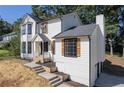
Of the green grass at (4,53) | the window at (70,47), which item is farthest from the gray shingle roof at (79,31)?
the green grass at (4,53)

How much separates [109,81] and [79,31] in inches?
85.1

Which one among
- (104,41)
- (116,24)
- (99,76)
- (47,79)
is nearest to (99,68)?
(99,76)

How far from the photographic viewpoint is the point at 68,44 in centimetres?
765

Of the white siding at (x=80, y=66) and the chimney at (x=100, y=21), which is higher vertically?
the chimney at (x=100, y=21)

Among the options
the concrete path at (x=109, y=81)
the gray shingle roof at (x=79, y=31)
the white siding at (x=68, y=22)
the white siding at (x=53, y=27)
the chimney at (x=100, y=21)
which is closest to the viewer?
the concrete path at (x=109, y=81)

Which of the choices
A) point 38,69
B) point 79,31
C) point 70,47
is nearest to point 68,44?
point 70,47

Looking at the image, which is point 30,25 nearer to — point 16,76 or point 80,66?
point 16,76

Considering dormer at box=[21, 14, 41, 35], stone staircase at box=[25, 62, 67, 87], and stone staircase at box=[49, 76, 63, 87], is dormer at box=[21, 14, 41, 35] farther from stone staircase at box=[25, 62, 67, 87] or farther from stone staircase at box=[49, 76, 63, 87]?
stone staircase at box=[49, 76, 63, 87]

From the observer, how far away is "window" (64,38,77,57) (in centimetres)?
742

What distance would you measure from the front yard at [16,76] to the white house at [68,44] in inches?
23.4

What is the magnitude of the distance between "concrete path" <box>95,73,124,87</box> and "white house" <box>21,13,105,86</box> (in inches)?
8.5

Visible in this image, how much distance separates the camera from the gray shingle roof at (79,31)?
7216mm

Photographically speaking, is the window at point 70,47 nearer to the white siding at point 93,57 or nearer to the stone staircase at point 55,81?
the white siding at point 93,57

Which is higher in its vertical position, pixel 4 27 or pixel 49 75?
pixel 4 27
